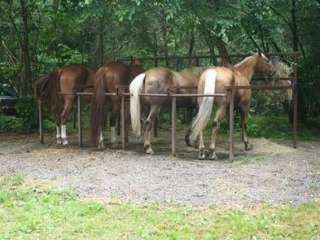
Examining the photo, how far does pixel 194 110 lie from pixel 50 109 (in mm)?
3110

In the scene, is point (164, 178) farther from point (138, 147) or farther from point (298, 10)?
point (298, 10)

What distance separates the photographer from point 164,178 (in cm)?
812

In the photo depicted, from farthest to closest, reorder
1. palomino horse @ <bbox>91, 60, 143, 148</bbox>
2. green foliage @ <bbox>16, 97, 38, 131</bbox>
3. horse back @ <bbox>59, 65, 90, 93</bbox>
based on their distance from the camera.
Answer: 1. green foliage @ <bbox>16, 97, 38, 131</bbox>
2. horse back @ <bbox>59, 65, 90, 93</bbox>
3. palomino horse @ <bbox>91, 60, 143, 148</bbox>

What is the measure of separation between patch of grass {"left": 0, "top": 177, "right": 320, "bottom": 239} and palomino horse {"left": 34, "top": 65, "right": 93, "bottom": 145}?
5.17 m

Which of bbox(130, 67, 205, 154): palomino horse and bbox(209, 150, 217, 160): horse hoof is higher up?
bbox(130, 67, 205, 154): palomino horse

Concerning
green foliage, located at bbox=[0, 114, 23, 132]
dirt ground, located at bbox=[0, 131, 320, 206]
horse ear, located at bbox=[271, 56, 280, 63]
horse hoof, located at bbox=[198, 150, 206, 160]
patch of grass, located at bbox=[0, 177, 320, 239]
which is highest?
horse ear, located at bbox=[271, 56, 280, 63]

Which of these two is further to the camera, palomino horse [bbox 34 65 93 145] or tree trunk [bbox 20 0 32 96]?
tree trunk [bbox 20 0 32 96]

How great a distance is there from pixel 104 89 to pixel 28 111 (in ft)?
13.0

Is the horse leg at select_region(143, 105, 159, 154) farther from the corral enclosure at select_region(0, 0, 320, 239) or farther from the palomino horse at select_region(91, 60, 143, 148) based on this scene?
the palomino horse at select_region(91, 60, 143, 148)

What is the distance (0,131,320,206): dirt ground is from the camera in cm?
707

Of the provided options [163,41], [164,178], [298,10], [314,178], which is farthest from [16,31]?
[314,178]

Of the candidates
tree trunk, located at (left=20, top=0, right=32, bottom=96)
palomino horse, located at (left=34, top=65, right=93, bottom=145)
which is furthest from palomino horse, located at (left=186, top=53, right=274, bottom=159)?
tree trunk, located at (left=20, top=0, right=32, bottom=96)

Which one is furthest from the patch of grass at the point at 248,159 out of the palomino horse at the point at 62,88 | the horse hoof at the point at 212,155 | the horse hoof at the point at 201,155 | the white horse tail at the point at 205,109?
the palomino horse at the point at 62,88

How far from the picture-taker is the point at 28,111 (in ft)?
47.3
